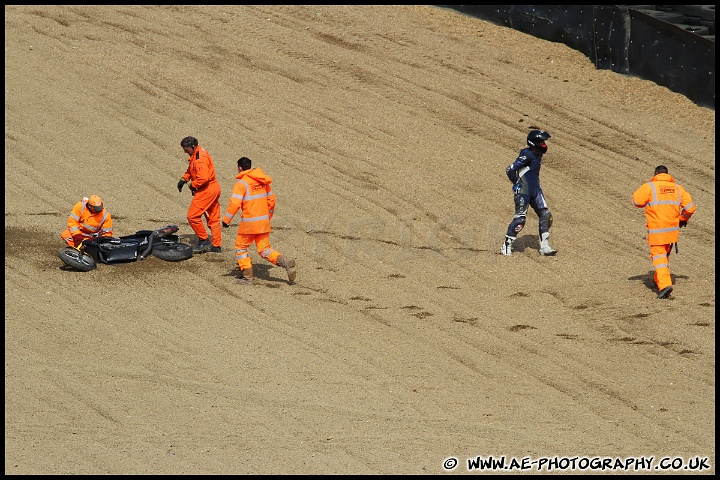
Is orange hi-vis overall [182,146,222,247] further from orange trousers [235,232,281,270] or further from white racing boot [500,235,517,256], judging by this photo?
white racing boot [500,235,517,256]

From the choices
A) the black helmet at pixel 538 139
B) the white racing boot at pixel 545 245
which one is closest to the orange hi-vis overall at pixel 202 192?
the black helmet at pixel 538 139

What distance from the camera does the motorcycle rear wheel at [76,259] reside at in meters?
13.8

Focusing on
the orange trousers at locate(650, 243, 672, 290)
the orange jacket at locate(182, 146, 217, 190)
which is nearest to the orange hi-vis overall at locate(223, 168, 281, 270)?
the orange jacket at locate(182, 146, 217, 190)

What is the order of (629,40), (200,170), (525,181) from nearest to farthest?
(200,170) → (525,181) → (629,40)

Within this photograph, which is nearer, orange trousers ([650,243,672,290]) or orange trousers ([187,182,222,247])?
orange trousers ([650,243,672,290])

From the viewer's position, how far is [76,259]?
13.9 m

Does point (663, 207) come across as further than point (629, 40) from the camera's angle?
No

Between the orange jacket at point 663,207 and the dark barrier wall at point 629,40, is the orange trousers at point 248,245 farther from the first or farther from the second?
the dark barrier wall at point 629,40

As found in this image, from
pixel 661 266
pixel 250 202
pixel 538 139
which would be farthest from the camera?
pixel 538 139

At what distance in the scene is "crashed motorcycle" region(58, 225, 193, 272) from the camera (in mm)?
13961

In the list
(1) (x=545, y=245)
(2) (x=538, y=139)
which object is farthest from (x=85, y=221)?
(1) (x=545, y=245)

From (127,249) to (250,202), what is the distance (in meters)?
2.03

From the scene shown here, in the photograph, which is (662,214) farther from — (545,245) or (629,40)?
(629,40)

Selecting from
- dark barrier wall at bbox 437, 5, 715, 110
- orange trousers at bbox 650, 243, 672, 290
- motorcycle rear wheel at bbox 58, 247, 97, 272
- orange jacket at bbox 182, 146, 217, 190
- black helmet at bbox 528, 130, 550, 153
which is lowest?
motorcycle rear wheel at bbox 58, 247, 97, 272
